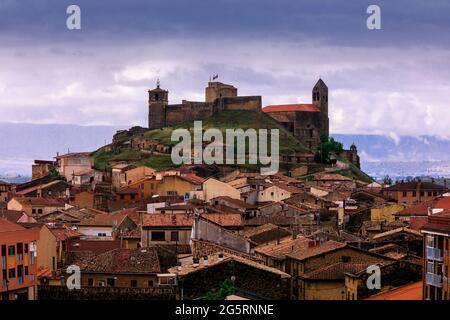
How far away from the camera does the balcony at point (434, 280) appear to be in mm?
40828

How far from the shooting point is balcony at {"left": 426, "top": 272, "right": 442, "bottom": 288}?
40828mm

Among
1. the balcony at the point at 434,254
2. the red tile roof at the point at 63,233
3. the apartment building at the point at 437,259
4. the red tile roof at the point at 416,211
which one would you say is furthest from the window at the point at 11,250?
the red tile roof at the point at 416,211

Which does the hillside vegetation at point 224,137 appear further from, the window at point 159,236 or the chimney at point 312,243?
the chimney at point 312,243

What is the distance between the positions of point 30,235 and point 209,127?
141015 millimetres

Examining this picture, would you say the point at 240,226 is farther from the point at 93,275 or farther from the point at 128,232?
the point at 93,275

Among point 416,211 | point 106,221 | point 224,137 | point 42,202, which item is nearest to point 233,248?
point 106,221

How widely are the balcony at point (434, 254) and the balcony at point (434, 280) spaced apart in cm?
58

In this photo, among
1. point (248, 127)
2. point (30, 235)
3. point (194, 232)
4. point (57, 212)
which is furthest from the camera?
point (248, 127)

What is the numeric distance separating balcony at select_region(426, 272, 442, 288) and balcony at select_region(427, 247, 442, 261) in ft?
1.91

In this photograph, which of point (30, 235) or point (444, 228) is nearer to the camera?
point (444, 228)

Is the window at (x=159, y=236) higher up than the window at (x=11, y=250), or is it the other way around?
the window at (x=11, y=250)
